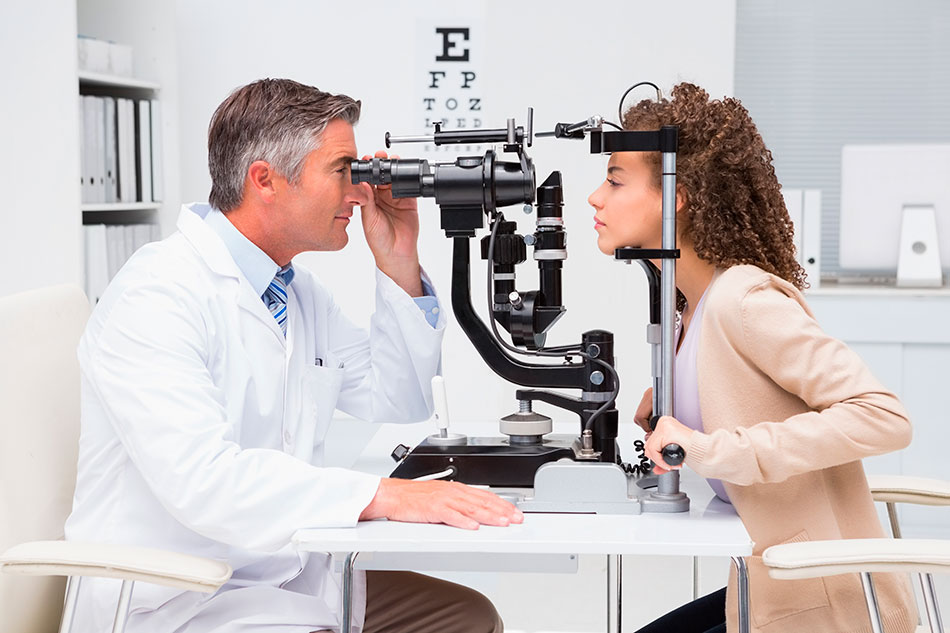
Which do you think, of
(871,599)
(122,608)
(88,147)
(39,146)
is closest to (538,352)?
(871,599)

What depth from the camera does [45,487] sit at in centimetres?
157

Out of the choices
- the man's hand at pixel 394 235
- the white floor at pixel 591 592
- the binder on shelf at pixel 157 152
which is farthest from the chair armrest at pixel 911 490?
the binder on shelf at pixel 157 152

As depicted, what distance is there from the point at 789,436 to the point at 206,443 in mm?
751

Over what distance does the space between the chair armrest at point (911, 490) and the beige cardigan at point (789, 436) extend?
226 millimetres

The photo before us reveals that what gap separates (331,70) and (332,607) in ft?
8.51

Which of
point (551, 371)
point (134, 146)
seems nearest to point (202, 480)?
point (551, 371)

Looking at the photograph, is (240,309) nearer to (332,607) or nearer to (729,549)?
(332,607)

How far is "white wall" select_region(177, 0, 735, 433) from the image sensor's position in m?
3.66

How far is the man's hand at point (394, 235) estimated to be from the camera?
1834mm

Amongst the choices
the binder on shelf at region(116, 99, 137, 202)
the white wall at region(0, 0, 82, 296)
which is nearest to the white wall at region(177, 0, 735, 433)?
the binder on shelf at region(116, 99, 137, 202)

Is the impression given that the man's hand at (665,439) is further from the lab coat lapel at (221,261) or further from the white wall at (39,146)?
the white wall at (39,146)

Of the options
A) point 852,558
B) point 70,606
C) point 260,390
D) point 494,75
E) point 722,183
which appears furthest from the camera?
point 494,75

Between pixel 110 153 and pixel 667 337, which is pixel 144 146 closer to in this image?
pixel 110 153

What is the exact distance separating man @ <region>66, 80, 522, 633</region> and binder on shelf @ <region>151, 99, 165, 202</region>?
1736 mm
